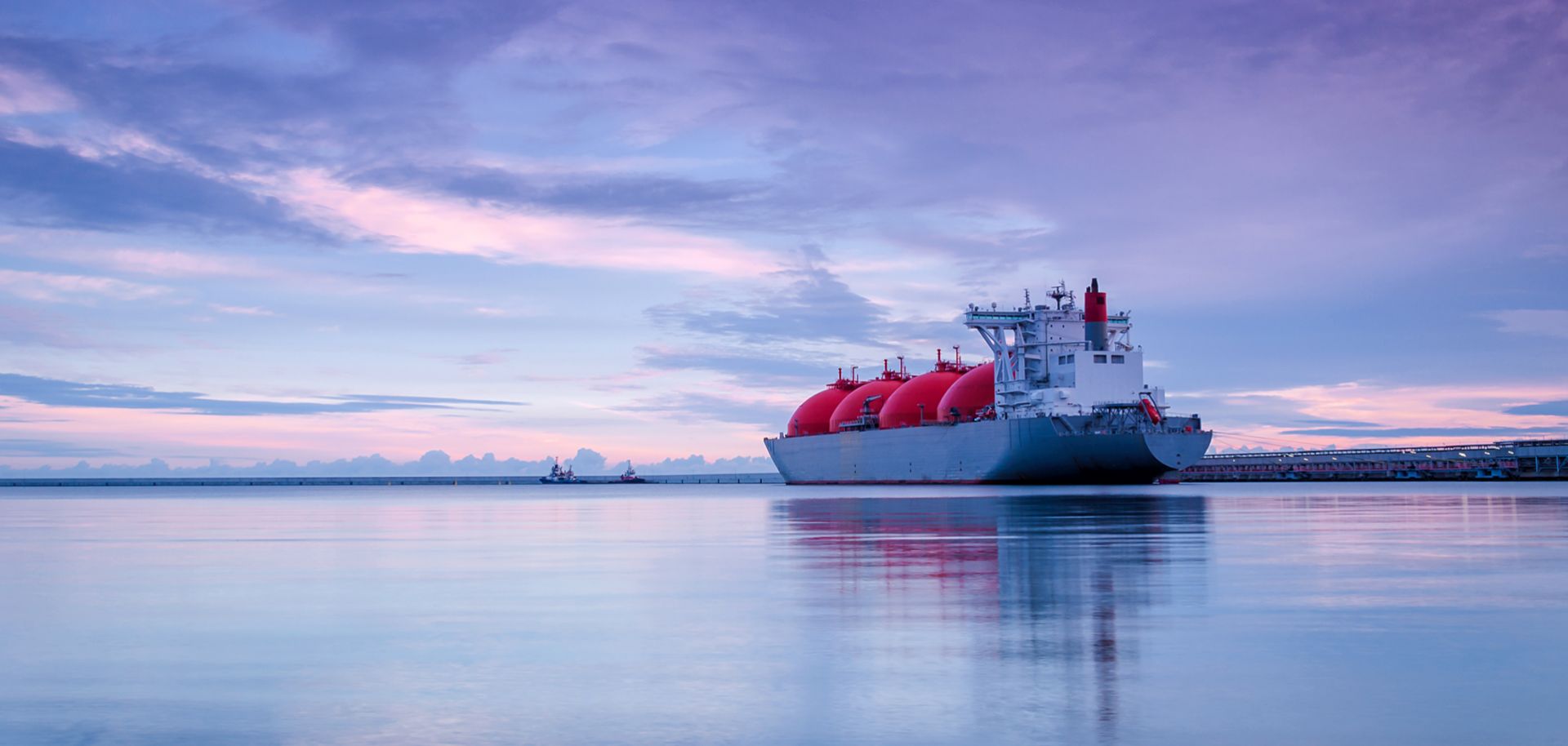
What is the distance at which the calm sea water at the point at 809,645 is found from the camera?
6.95m

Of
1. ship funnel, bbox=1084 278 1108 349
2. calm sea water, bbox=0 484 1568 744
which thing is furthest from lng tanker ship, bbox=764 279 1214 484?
calm sea water, bbox=0 484 1568 744

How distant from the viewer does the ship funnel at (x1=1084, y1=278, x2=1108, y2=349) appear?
76250 mm

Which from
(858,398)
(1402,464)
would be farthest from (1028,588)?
(1402,464)

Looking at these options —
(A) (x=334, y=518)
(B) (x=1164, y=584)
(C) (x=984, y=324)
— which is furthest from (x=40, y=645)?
(C) (x=984, y=324)

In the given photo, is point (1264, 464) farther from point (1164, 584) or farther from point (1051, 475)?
point (1164, 584)

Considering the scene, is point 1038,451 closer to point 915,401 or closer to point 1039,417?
point 1039,417

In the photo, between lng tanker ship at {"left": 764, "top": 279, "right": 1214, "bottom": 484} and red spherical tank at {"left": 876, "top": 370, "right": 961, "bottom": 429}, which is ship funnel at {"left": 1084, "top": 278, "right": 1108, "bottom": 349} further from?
red spherical tank at {"left": 876, "top": 370, "right": 961, "bottom": 429}

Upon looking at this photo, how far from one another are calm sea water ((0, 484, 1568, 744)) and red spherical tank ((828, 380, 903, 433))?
8072cm

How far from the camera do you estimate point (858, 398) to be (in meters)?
104

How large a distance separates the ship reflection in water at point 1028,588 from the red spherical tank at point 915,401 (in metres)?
61.0

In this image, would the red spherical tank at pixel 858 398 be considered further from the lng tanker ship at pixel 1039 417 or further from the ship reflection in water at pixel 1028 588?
the ship reflection in water at pixel 1028 588

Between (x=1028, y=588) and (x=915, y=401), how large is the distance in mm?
79240

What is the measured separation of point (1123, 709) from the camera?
280 inches

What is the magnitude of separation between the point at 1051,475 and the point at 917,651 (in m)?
66.3
